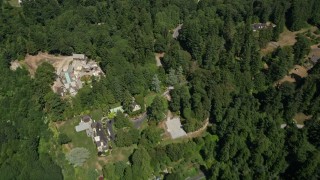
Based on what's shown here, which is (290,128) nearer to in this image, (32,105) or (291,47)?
(291,47)

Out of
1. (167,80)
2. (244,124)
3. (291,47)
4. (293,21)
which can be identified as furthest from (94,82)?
(293,21)

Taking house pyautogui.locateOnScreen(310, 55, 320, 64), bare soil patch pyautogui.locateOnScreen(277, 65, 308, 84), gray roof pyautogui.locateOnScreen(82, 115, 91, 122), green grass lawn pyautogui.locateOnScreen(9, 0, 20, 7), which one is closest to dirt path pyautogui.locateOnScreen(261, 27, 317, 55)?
house pyautogui.locateOnScreen(310, 55, 320, 64)

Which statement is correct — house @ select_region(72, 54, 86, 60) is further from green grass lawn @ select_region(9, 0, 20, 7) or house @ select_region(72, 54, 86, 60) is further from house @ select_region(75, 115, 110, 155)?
green grass lawn @ select_region(9, 0, 20, 7)

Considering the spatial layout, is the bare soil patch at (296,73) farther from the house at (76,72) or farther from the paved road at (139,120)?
the house at (76,72)

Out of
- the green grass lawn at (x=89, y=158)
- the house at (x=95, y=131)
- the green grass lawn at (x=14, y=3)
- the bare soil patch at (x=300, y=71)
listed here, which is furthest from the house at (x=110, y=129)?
the green grass lawn at (x=14, y=3)

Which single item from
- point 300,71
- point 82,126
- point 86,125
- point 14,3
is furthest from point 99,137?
point 14,3

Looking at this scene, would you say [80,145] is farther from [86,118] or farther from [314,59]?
[314,59]

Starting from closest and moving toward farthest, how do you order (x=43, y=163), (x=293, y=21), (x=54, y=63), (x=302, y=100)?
1. (x=43, y=163)
2. (x=302, y=100)
3. (x=54, y=63)
4. (x=293, y=21)
